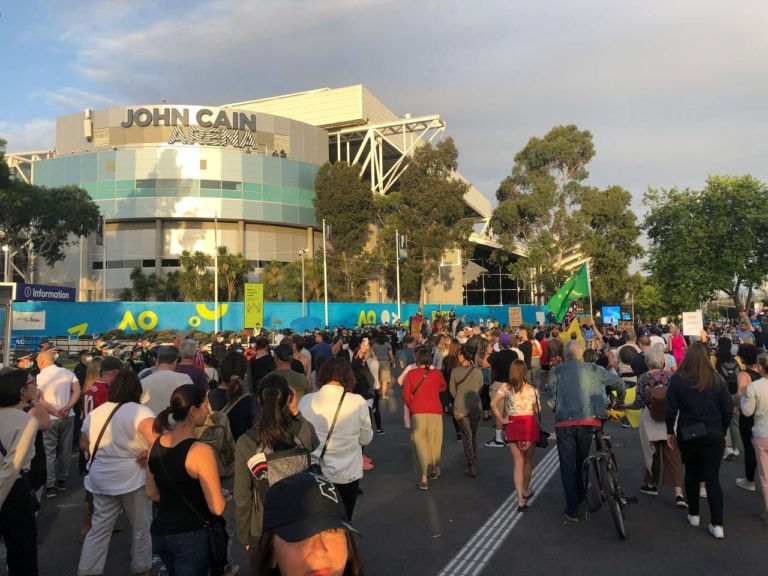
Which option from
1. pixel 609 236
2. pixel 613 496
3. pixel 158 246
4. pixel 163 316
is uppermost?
pixel 158 246

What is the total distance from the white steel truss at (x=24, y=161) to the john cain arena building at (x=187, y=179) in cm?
38

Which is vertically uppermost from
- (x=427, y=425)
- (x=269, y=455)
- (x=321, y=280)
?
(x=321, y=280)

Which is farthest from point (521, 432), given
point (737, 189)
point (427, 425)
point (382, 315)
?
point (382, 315)

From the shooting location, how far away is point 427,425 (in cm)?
715

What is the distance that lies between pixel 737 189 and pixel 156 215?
44463 mm

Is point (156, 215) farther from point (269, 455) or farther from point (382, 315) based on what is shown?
point (269, 455)

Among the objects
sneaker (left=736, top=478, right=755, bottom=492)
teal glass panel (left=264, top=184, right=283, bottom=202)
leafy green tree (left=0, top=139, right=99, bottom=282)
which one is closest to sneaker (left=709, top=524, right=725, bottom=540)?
sneaker (left=736, top=478, right=755, bottom=492)

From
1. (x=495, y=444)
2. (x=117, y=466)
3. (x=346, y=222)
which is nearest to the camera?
(x=117, y=466)

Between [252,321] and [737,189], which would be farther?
[737,189]

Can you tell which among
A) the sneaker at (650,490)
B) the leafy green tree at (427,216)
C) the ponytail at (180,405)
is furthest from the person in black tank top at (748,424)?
the leafy green tree at (427,216)

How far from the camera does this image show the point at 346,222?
51.4m

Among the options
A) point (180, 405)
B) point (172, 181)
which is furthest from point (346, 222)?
point (180, 405)

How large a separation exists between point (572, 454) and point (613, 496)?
57 cm

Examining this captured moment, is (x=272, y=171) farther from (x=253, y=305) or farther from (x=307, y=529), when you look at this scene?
(x=307, y=529)
